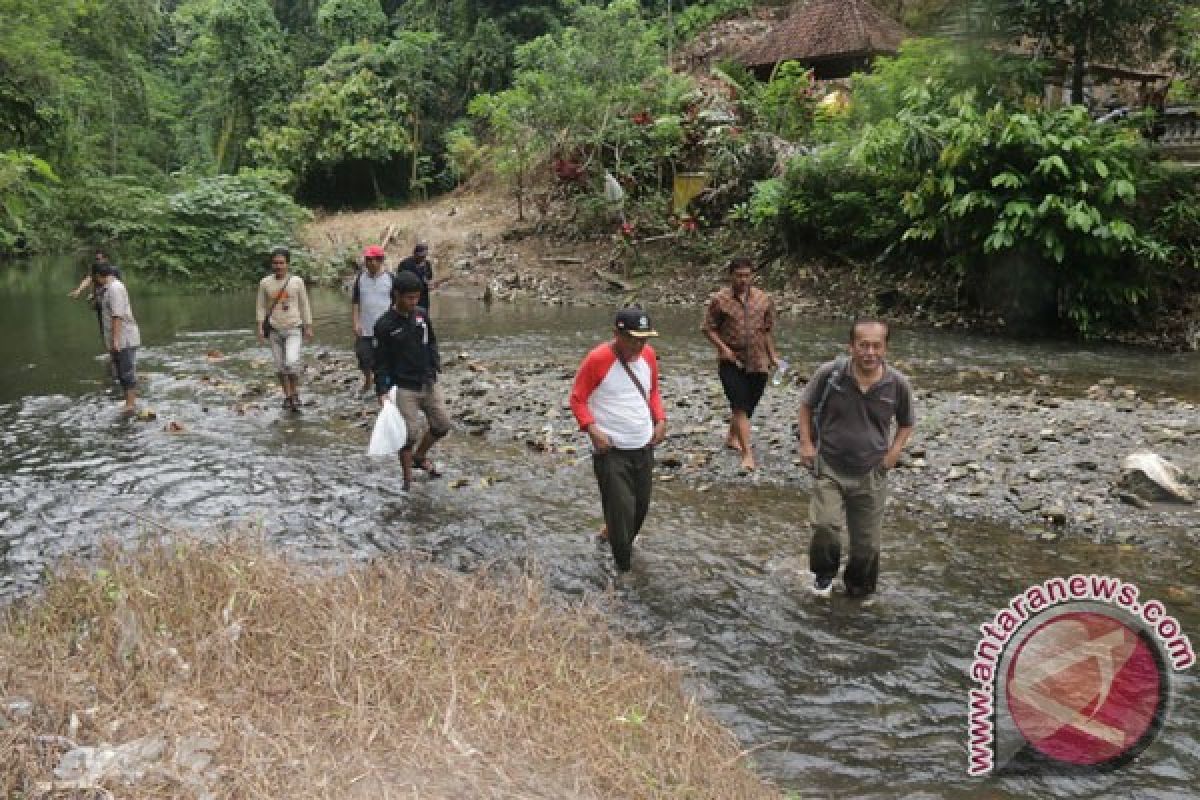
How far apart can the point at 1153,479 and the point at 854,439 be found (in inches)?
131

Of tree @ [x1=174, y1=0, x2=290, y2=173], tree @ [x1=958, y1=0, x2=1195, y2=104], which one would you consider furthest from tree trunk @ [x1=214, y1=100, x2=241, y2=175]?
tree @ [x1=958, y1=0, x2=1195, y2=104]

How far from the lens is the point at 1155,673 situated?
4684 millimetres

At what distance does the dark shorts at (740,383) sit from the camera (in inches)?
323

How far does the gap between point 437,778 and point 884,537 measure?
177 inches

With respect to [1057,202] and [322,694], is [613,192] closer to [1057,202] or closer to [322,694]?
[1057,202]

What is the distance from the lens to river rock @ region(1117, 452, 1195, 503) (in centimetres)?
694

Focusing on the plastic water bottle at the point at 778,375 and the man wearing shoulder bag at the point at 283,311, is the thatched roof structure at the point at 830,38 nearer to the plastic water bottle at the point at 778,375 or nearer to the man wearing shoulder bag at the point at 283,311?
the plastic water bottle at the point at 778,375

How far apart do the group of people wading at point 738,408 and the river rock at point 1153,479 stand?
2.19 meters

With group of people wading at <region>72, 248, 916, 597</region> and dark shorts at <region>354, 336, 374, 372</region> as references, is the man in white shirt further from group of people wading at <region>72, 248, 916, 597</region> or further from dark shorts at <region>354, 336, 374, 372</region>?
group of people wading at <region>72, 248, 916, 597</region>

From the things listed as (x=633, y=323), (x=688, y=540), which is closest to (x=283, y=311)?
(x=688, y=540)

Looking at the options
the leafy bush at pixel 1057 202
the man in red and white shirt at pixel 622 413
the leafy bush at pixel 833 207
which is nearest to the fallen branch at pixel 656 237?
the leafy bush at pixel 833 207

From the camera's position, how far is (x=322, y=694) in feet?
12.3

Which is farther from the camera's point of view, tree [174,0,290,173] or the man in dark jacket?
tree [174,0,290,173]

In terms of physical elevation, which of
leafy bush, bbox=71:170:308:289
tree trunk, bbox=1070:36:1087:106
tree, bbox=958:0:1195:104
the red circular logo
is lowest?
the red circular logo
